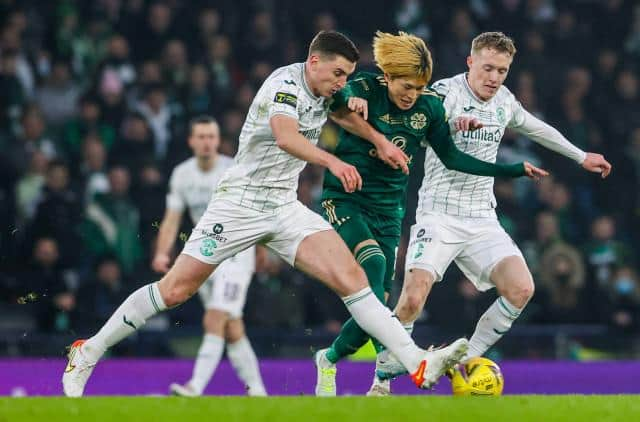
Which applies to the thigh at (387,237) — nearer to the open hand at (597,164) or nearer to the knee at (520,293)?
the knee at (520,293)

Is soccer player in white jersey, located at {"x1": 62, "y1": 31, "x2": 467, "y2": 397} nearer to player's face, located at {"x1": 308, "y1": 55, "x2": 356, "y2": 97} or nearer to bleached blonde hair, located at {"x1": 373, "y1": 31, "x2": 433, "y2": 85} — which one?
player's face, located at {"x1": 308, "y1": 55, "x2": 356, "y2": 97}

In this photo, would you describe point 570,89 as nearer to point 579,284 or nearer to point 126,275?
point 579,284

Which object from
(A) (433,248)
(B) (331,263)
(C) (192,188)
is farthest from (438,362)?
(C) (192,188)

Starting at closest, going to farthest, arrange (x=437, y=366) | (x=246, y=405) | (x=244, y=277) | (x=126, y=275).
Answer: (x=246, y=405), (x=437, y=366), (x=244, y=277), (x=126, y=275)

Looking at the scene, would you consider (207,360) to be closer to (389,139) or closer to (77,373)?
(77,373)

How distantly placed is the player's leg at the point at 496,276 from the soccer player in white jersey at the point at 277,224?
4.21 feet

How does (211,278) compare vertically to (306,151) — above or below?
below

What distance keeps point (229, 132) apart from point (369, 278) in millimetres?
6062

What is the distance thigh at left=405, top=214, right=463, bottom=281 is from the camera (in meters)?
8.22

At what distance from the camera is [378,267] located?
310 inches

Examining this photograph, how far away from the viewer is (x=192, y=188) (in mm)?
10852

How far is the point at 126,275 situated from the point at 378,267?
5057mm

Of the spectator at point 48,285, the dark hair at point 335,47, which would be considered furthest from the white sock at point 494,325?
the spectator at point 48,285

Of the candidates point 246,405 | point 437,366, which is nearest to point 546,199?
point 437,366
